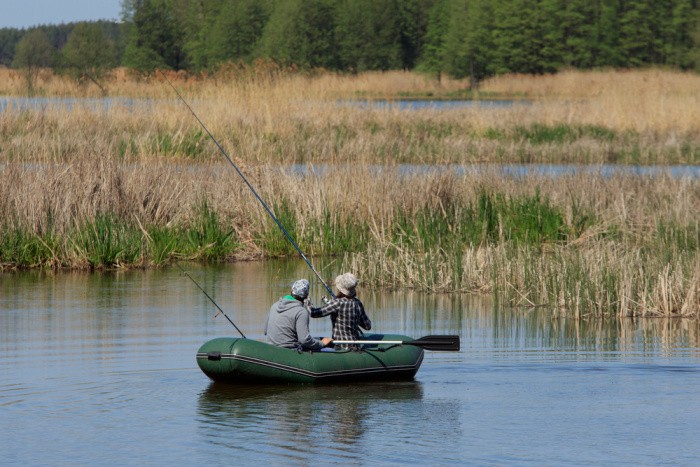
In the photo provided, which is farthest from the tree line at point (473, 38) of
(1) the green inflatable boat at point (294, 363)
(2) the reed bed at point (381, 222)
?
(1) the green inflatable boat at point (294, 363)

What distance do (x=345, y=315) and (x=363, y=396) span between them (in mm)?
1092

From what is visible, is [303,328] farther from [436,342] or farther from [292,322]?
[436,342]

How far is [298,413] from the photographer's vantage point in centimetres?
913

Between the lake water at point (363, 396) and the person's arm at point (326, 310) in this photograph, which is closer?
the lake water at point (363, 396)

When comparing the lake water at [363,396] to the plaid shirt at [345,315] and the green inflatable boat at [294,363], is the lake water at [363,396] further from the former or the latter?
the plaid shirt at [345,315]

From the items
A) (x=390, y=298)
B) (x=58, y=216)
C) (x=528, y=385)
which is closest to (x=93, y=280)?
(x=58, y=216)

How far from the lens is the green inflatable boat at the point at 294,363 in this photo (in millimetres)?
9906

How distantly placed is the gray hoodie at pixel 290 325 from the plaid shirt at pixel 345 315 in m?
0.33

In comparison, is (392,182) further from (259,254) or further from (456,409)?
(456,409)

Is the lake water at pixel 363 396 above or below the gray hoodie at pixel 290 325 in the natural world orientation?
below

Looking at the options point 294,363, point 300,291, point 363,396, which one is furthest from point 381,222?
point 363,396

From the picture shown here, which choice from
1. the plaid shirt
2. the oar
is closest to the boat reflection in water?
the oar

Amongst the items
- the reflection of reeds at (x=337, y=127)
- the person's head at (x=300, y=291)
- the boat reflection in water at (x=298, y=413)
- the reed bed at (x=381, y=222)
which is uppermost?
the reflection of reeds at (x=337, y=127)

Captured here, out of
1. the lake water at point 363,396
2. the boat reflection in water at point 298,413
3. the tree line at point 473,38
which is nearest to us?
the lake water at point 363,396
